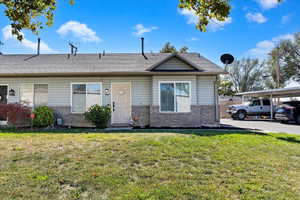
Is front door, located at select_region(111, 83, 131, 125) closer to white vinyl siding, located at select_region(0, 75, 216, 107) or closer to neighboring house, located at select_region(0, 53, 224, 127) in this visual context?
neighboring house, located at select_region(0, 53, 224, 127)

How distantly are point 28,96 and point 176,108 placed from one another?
7931 mm

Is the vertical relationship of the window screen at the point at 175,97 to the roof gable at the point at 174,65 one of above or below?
below

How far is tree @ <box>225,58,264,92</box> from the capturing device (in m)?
37.4

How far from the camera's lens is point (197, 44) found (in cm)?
1495

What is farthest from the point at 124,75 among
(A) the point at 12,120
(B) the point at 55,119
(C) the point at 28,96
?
(A) the point at 12,120

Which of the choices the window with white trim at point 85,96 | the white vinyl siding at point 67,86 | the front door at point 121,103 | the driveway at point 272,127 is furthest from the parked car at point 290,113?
the window with white trim at point 85,96

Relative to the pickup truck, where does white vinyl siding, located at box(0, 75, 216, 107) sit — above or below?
above

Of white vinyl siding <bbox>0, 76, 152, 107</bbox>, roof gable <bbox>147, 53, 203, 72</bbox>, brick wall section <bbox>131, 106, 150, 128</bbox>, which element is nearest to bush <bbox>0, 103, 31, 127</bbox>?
white vinyl siding <bbox>0, 76, 152, 107</bbox>

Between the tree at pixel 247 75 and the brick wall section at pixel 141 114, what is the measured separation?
31990 millimetres

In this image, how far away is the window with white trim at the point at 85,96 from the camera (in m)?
10.2

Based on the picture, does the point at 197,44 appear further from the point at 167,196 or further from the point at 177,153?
the point at 167,196

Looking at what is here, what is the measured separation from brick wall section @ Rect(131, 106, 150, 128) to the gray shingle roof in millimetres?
1958

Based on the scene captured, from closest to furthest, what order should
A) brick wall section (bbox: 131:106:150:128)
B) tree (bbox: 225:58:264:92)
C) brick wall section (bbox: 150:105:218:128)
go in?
1. brick wall section (bbox: 150:105:218:128)
2. brick wall section (bbox: 131:106:150:128)
3. tree (bbox: 225:58:264:92)

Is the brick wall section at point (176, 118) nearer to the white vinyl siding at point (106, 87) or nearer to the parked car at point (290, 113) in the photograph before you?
the white vinyl siding at point (106, 87)
